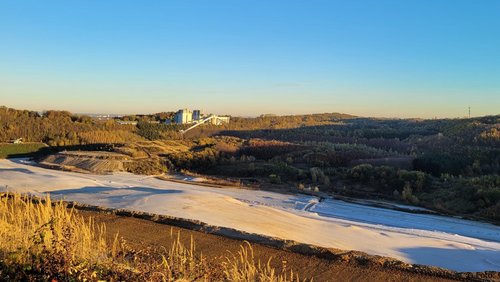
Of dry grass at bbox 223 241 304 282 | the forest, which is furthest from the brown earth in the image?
the forest

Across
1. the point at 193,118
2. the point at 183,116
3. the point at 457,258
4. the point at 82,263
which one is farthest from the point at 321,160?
the point at 193,118

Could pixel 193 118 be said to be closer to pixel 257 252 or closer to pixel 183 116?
pixel 183 116

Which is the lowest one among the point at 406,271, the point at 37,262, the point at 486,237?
the point at 486,237

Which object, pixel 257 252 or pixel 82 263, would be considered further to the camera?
pixel 257 252

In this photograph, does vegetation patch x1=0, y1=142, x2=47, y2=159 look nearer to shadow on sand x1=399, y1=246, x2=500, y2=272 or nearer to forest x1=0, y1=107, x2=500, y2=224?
forest x1=0, y1=107, x2=500, y2=224

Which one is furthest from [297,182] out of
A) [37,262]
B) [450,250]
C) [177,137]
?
[177,137]

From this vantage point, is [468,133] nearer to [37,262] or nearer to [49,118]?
[49,118]

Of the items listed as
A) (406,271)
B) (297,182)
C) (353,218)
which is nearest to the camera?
(406,271)
